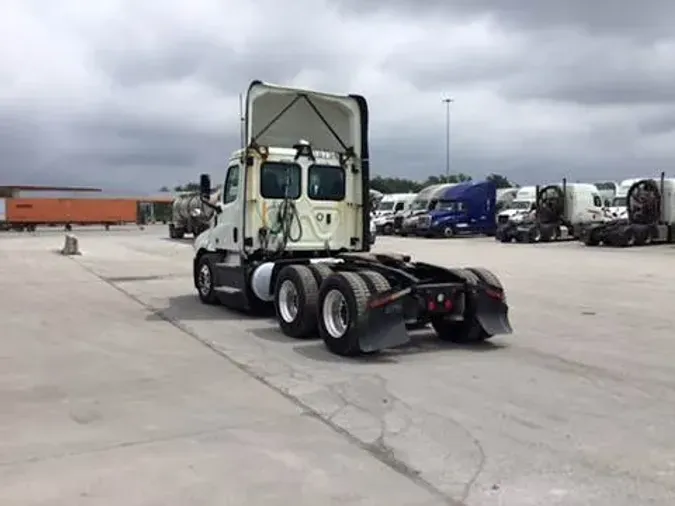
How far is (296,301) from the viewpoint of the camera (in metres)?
10.4

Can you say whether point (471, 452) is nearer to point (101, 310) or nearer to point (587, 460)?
point (587, 460)

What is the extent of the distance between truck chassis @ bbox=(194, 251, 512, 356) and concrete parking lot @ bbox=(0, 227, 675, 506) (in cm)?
26

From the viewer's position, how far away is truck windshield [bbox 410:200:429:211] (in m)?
47.9

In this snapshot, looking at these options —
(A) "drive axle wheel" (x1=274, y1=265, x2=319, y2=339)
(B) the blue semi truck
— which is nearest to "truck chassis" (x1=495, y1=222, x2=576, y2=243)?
(B) the blue semi truck

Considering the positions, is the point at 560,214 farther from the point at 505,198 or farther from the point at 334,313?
the point at 334,313

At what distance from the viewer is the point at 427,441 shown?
568cm

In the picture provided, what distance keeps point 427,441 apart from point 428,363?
2.95 metres

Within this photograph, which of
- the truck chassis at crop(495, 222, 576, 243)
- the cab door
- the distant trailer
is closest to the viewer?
the cab door

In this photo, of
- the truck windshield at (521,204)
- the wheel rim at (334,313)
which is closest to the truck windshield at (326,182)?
the wheel rim at (334,313)

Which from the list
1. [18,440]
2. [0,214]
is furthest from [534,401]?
[0,214]

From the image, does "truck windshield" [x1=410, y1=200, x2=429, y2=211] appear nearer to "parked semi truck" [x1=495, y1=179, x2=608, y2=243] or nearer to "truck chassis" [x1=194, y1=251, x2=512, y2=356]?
"parked semi truck" [x1=495, y1=179, x2=608, y2=243]

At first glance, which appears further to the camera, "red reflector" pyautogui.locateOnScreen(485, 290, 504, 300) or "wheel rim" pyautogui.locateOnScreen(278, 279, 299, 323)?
"wheel rim" pyautogui.locateOnScreen(278, 279, 299, 323)

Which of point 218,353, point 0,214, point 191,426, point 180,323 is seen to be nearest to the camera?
point 191,426

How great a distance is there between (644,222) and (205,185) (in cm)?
2831
